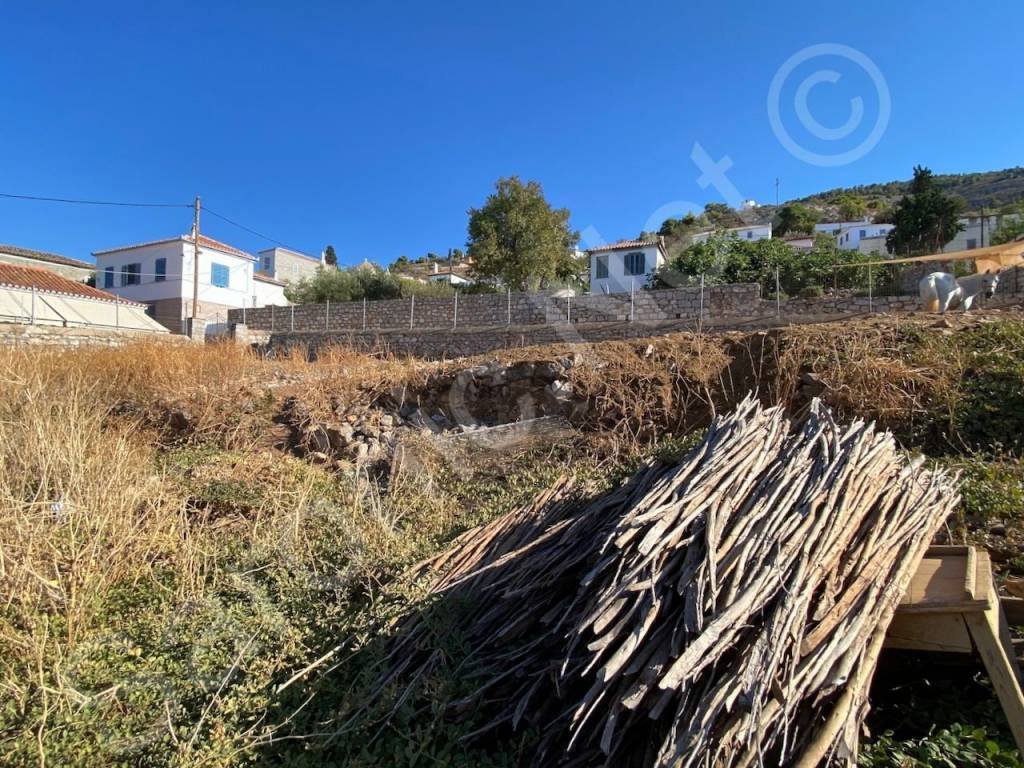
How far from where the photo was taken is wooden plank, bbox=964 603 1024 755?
1.88 metres

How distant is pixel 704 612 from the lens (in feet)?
6.49

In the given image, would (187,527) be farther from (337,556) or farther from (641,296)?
(641,296)

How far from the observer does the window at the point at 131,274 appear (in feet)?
100

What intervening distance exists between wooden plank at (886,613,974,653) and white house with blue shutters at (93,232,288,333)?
2993cm

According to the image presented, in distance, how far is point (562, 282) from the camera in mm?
27000

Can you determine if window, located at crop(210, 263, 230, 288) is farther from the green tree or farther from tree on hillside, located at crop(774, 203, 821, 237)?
tree on hillside, located at crop(774, 203, 821, 237)

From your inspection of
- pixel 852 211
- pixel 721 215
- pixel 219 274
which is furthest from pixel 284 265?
pixel 852 211

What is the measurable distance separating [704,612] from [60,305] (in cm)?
2511

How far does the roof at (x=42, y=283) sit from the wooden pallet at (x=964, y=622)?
26.2m

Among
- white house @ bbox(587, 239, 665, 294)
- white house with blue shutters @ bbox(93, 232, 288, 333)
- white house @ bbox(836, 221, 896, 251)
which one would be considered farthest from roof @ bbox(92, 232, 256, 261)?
white house @ bbox(836, 221, 896, 251)

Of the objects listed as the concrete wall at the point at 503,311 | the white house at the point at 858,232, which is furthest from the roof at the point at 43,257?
the white house at the point at 858,232

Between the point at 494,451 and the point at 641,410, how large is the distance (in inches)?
71.0

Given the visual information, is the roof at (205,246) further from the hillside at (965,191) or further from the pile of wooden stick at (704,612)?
the hillside at (965,191)

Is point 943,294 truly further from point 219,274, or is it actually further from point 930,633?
point 219,274
